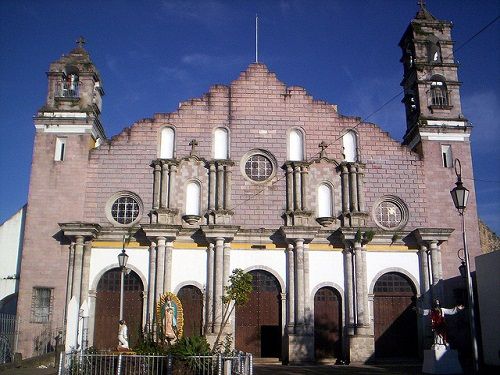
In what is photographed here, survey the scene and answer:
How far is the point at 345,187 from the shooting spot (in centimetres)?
2817

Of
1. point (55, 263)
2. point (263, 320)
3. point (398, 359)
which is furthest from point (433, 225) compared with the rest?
point (55, 263)

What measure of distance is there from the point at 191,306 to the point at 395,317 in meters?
9.37

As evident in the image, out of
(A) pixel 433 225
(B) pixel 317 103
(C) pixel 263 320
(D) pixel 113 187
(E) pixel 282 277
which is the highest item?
(B) pixel 317 103

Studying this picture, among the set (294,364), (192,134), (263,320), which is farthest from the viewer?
(192,134)

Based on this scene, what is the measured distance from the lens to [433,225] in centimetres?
2791

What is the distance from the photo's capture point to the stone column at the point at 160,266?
26.1m

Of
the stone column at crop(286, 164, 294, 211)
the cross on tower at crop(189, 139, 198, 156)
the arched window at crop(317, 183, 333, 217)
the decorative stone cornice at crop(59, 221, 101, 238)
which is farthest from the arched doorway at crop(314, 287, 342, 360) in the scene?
the decorative stone cornice at crop(59, 221, 101, 238)

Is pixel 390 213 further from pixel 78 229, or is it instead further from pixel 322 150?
pixel 78 229

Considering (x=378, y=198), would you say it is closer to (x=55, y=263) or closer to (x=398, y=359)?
(x=398, y=359)

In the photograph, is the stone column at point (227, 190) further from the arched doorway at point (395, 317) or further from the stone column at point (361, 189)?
the arched doorway at point (395, 317)

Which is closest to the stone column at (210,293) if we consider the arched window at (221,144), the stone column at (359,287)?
the arched window at (221,144)

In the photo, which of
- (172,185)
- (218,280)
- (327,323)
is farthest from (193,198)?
(327,323)

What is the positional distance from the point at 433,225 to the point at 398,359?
6463mm

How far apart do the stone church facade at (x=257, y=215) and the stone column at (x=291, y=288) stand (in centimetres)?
7
